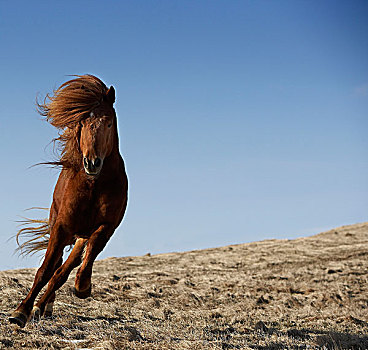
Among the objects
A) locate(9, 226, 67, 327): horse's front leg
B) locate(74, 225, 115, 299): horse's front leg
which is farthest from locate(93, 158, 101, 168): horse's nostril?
locate(9, 226, 67, 327): horse's front leg

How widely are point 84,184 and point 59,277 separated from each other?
1477mm

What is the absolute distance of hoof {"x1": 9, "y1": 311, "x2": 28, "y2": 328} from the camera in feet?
18.1

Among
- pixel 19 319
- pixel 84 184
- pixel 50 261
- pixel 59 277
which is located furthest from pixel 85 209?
pixel 19 319

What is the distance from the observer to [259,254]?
17438 mm

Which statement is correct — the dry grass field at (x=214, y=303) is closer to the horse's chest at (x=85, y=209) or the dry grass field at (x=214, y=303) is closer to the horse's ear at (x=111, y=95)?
the horse's chest at (x=85, y=209)

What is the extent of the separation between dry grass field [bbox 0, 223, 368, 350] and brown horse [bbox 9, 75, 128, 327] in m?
0.69

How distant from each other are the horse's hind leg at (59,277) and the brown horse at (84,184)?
0.05 ft

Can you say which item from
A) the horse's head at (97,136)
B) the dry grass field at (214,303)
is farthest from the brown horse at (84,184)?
the dry grass field at (214,303)

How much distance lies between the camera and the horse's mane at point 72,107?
596cm

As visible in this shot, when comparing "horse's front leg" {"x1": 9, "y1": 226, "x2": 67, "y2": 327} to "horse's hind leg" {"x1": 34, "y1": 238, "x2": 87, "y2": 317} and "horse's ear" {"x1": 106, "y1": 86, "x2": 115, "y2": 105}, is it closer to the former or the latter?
"horse's hind leg" {"x1": 34, "y1": 238, "x2": 87, "y2": 317}

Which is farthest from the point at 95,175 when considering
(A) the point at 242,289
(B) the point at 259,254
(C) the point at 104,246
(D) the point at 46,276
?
(B) the point at 259,254

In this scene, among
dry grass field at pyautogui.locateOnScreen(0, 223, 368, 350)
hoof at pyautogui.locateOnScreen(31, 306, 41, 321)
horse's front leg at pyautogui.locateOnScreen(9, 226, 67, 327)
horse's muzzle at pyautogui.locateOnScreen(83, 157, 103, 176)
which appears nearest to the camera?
horse's muzzle at pyautogui.locateOnScreen(83, 157, 103, 176)

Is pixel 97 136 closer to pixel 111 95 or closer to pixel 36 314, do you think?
pixel 111 95

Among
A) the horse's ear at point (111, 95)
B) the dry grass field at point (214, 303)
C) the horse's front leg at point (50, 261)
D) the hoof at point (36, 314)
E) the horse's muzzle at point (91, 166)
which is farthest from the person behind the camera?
the horse's ear at point (111, 95)
